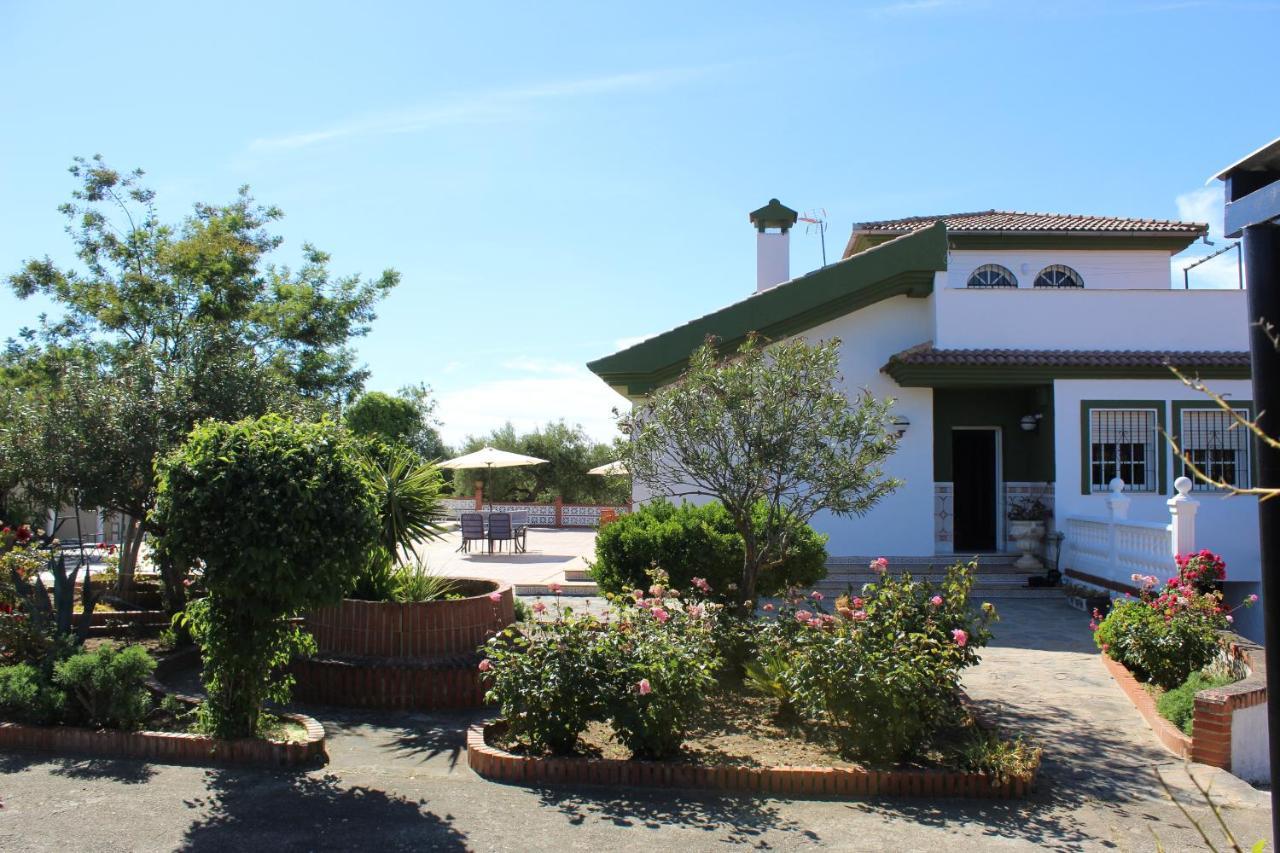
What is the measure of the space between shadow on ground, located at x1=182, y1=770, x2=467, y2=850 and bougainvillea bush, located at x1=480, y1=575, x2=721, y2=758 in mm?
880

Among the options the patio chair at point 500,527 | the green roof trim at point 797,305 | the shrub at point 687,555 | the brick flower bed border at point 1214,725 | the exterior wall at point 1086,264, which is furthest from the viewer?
the patio chair at point 500,527

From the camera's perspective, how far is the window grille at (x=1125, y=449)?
50.4 feet

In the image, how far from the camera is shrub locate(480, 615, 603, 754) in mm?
5852

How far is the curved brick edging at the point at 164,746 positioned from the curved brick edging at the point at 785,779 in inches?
57.2

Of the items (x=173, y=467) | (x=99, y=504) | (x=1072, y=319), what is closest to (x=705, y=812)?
(x=173, y=467)

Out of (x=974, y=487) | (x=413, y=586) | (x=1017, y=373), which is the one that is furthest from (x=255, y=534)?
(x=974, y=487)

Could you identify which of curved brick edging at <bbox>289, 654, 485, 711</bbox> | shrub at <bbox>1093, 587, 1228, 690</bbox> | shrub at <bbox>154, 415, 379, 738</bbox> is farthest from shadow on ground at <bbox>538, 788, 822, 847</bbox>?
shrub at <bbox>1093, 587, 1228, 690</bbox>

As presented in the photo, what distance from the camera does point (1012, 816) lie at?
539 cm

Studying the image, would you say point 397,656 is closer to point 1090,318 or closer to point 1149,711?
point 1149,711

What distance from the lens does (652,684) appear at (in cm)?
579

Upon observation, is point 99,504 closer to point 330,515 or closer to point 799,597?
point 330,515

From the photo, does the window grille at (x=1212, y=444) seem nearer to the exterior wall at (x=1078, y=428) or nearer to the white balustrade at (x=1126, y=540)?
the exterior wall at (x=1078, y=428)

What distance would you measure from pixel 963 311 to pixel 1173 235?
6.30 meters

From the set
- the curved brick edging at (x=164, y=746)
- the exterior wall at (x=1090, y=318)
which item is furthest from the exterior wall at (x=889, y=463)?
the curved brick edging at (x=164, y=746)
